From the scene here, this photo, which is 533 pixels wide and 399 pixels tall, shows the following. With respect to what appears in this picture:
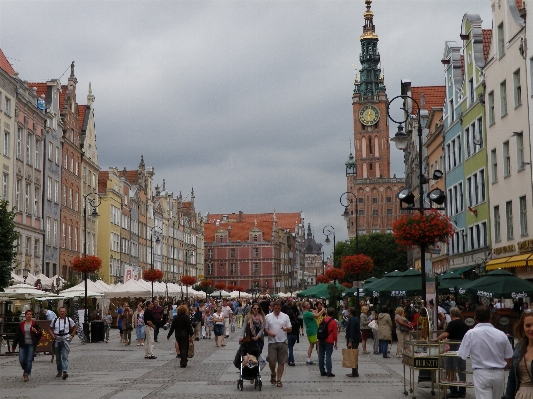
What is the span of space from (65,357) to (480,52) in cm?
3185

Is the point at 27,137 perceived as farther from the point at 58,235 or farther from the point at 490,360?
the point at 490,360

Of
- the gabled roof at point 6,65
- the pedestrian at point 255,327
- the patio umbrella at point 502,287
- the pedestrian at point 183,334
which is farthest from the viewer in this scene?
the gabled roof at point 6,65

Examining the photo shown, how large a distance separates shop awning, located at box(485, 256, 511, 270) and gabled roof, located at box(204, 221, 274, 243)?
115 metres

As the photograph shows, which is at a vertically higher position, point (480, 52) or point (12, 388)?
point (480, 52)

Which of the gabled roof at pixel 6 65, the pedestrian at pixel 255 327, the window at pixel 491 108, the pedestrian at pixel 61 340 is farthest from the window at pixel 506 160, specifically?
the gabled roof at pixel 6 65

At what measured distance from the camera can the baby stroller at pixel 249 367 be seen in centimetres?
1727

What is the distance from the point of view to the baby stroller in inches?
680

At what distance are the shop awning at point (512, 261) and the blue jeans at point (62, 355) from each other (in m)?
19.9

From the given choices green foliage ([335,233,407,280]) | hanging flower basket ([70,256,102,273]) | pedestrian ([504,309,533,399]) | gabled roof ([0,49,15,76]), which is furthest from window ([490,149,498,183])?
green foliage ([335,233,407,280])

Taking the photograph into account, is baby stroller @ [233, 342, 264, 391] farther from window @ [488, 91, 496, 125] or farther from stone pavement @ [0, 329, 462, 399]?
window @ [488, 91, 496, 125]

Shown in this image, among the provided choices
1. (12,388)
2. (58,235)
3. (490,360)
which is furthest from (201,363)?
(58,235)

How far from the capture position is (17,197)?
4906 cm

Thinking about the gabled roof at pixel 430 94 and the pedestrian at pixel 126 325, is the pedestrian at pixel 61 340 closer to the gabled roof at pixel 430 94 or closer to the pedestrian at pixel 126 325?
the pedestrian at pixel 126 325

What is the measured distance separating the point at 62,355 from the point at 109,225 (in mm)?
57166
